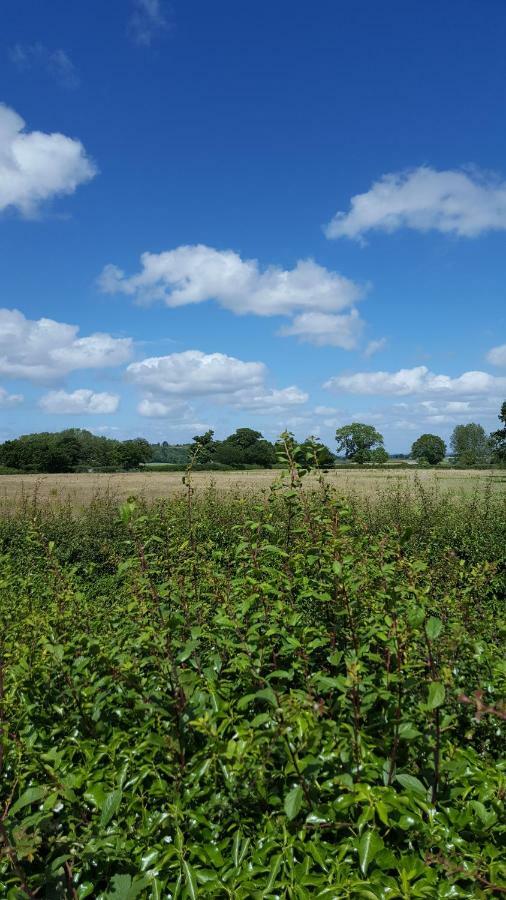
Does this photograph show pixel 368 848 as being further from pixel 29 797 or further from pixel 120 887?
pixel 29 797

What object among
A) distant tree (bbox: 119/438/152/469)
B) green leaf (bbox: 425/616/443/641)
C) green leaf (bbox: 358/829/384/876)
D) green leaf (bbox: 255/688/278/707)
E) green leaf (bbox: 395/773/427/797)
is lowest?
green leaf (bbox: 358/829/384/876)

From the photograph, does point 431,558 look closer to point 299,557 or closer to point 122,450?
point 299,557

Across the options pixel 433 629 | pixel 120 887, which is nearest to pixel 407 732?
pixel 433 629

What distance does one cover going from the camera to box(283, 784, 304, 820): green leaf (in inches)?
65.2

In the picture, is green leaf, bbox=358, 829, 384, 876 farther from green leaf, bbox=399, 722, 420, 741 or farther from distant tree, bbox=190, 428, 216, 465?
distant tree, bbox=190, 428, 216, 465

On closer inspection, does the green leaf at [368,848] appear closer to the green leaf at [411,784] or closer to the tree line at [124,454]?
the green leaf at [411,784]

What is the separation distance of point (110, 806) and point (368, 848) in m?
0.87

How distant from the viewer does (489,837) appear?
1864mm

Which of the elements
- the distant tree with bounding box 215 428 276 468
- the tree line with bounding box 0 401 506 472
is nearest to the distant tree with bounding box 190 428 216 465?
the tree line with bounding box 0 401 506 472

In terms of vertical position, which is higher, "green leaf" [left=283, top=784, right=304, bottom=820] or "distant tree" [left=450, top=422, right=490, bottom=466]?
"distant tree" [left=450, top=422, right=490, bottom=466]

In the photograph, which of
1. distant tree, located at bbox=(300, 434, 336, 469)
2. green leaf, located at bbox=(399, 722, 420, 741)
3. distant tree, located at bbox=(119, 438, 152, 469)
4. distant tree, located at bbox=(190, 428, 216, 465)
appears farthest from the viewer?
distant tree, located at bbox=(119, 438, 152, 469)

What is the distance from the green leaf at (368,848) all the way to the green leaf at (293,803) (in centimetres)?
23

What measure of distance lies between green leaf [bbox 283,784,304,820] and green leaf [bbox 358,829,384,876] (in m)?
0.23

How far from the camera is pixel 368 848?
1.69 m
